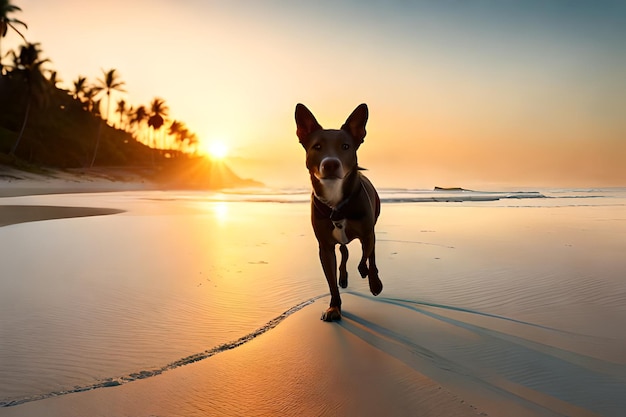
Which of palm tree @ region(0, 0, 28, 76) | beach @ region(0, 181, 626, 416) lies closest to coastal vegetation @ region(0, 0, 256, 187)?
palm tree @ region(0, 0, 28, 76)

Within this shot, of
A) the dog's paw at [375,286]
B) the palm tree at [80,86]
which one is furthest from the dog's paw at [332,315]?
the palm tree at [80,86]

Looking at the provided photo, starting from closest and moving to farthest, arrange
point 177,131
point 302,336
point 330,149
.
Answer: point 302,336
point 330,149
point 177,131

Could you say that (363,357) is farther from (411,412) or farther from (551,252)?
(551,252)

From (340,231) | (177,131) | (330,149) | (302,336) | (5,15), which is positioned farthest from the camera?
(177,131)

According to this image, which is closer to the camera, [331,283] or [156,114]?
[331,283]

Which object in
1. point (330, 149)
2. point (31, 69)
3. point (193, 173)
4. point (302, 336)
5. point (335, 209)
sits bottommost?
point (302, 336)

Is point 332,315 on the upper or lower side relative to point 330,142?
lower

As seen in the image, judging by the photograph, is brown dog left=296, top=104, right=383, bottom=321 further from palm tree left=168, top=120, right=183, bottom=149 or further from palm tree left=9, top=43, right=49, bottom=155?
palm tree left=168, top=120, right=183, bottom=149

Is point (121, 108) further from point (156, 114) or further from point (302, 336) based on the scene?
point (302, 336)

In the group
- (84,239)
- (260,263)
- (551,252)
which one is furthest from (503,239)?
(84,239)

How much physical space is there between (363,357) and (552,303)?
2.85 m

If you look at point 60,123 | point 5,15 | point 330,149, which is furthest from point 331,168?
point 60,123

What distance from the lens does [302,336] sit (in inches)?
141

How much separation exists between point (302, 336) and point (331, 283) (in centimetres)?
79
